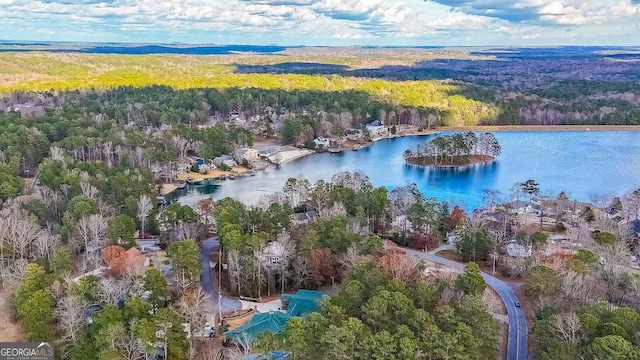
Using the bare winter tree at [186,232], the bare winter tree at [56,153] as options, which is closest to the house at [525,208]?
the bare winter tree at [186,232]

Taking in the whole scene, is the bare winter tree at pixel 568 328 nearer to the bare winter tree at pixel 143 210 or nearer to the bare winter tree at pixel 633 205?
the bare winter tree at pixel 633 205

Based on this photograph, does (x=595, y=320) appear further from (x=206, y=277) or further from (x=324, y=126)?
(x=324, y=126)

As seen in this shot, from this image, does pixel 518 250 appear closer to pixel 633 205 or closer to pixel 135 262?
pixel 633 205

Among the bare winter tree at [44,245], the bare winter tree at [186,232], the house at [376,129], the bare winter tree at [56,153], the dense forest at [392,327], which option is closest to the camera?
the dense forest at [392,327]

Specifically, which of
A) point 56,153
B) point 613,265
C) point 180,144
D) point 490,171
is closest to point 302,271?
point 613,265

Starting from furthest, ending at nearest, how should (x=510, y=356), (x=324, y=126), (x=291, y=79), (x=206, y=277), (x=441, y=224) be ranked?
(x=291, y=79), (x=324, y=126), (x=441, y=224), (x=206, y=277), (x=510, y=356)

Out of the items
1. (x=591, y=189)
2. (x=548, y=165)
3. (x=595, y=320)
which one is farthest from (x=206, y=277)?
(x=548, y=165)
